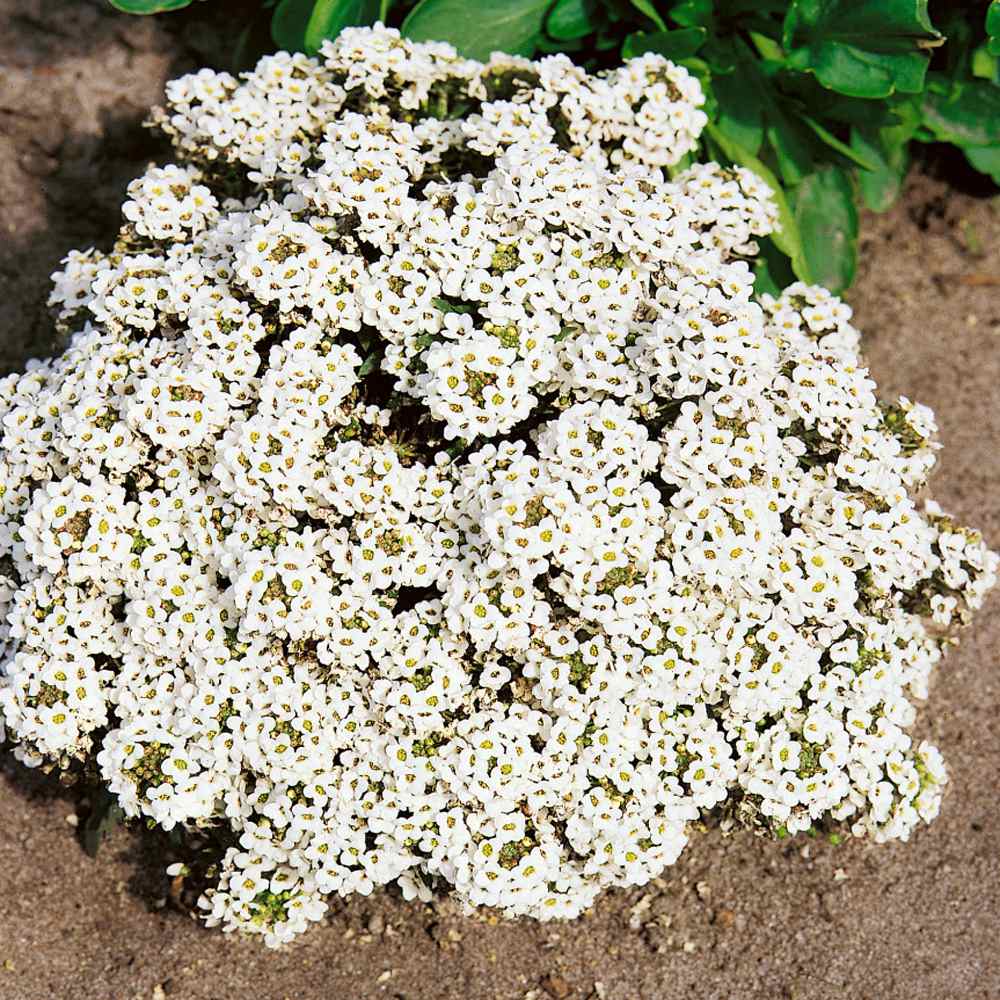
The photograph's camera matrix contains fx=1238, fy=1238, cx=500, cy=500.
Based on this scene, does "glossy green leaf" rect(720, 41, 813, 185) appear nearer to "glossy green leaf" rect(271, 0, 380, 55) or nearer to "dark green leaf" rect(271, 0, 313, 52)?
"glossy green leaf" rect(271, 0, 380, 55)

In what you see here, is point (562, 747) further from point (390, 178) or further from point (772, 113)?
point (772, 113)

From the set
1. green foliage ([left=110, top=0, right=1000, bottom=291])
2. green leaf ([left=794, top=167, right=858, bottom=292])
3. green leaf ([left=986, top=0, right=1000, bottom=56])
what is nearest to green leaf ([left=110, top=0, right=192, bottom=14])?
green foliage ([left=110, top=0, right=1000, bottom=291])

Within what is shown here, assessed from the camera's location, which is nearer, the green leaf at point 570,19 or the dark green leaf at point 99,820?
the dark green leaf at point 99,820

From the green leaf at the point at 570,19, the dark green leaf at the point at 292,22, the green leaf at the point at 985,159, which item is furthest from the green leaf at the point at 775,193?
the dark green leaf at the point at 292,22

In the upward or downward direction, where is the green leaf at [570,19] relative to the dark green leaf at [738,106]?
upward

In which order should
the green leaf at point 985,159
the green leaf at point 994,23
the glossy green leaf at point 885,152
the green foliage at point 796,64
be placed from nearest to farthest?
the green leaf at point 994,23
the green foliage at point 796,64
the glossy green leaf at point 885,152
the green leaf at point 985,159

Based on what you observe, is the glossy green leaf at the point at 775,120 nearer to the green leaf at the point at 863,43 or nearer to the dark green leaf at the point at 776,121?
the dark green leaf at the point at 776,121

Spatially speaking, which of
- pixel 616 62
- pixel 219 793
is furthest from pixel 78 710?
pixel 616 62

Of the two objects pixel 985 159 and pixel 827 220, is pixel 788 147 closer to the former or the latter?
pixel 827 220
